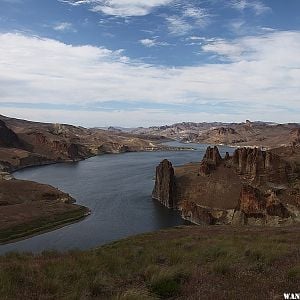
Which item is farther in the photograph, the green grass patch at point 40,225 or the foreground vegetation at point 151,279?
the green grass patch at point 40,225

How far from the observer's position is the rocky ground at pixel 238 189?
7175cm

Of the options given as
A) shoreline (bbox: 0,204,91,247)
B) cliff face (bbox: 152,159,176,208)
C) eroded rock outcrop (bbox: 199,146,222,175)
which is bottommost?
shoreline (bbox: 0,204,91,247)

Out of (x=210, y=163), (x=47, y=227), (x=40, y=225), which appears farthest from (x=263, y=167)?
(x=40, y=225)

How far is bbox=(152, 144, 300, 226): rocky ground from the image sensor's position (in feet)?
235

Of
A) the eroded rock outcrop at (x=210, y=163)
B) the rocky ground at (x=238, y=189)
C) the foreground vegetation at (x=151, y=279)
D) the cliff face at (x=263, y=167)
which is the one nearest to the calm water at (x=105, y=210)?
the rocky ground at (x=238, y=189)

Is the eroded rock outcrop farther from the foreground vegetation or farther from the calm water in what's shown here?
the foreground vegetation

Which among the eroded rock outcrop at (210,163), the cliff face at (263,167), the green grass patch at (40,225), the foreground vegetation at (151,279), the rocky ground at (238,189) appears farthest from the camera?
the eroded rock outcrop at (210,163)

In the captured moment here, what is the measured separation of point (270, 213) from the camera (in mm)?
70312

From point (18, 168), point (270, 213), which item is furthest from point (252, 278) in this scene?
point (18, 168)

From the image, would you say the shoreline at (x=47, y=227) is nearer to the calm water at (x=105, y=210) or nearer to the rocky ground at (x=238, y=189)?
the calm water at (x=105, y=210)

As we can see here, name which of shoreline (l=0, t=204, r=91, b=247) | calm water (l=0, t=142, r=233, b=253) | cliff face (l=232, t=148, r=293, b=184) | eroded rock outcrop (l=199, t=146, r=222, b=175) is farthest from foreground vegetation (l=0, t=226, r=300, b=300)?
eroded rock outcrop (l=199, t=146, r=222, b=175)

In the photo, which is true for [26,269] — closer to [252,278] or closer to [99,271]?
[99,271]

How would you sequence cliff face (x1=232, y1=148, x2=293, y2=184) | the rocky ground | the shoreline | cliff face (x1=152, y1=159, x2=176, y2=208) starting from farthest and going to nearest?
cliff face (x1=152, y1=159, x2=176, y2=208) → cliff face (x1=232, y1=148, x2=293, y2=184) → the rocky ground → the shoreline

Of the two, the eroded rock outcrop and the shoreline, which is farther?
the eroded rock outcrop
